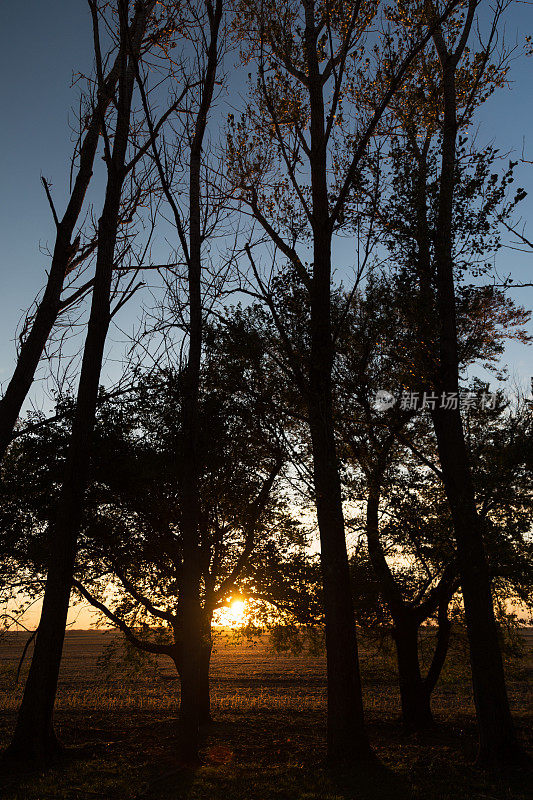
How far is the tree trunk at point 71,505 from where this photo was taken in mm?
11070

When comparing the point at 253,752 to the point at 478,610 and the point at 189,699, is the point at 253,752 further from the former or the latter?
the point at 478,610

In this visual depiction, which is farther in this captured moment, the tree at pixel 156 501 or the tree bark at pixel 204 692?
the tree bark at pixel 204 692

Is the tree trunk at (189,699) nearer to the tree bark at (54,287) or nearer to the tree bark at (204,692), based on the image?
the tree bark at (54,287)

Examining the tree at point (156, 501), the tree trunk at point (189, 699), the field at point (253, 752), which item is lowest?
the field at point (253, 752)

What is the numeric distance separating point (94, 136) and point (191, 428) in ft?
21.8

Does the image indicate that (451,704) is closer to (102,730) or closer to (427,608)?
(427,608)

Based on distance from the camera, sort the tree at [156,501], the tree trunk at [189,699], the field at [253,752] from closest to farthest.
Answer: the field at [253,752] < the tree trunk at [189,699] < the tree at [156,501]

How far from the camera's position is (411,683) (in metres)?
17.8

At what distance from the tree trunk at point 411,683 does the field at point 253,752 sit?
580 mm

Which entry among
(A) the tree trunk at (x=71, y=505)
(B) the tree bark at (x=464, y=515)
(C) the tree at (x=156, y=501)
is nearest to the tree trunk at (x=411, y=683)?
(C) the tree at (x=156, y=501)

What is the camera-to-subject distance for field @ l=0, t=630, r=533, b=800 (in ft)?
31.2

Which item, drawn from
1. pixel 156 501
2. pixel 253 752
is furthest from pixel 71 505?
pixel 253 752

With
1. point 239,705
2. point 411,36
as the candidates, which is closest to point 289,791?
point 411,36

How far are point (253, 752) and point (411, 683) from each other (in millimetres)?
6069
